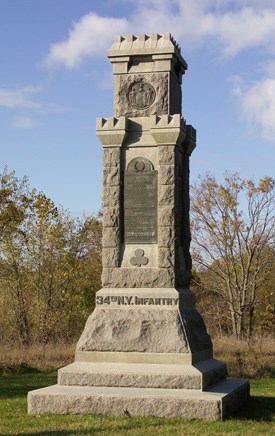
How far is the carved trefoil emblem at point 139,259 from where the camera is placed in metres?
12.4

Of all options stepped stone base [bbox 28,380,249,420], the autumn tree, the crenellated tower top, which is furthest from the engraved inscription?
the autumn tree

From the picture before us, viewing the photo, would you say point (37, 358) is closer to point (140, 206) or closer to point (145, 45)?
point (140, 206)

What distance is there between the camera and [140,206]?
41.4 ft

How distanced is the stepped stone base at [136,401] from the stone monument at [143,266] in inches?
0.8

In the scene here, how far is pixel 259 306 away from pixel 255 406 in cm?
2453

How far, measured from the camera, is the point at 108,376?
11617 mm

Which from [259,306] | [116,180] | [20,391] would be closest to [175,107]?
[116,180]

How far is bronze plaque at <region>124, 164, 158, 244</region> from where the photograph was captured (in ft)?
41.1

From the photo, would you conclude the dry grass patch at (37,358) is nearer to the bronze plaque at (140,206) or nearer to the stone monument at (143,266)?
the stone monument at (143,266)

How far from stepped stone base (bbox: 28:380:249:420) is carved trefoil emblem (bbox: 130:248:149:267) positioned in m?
2.14

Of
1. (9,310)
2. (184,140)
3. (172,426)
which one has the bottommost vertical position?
(172,426)

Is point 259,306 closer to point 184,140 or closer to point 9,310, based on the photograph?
point 9,310

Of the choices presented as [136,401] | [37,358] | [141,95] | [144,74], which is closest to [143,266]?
[136,401]

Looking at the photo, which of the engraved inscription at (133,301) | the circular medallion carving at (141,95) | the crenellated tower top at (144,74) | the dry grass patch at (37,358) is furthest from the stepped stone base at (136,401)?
the dry grass patch at (37,358)
